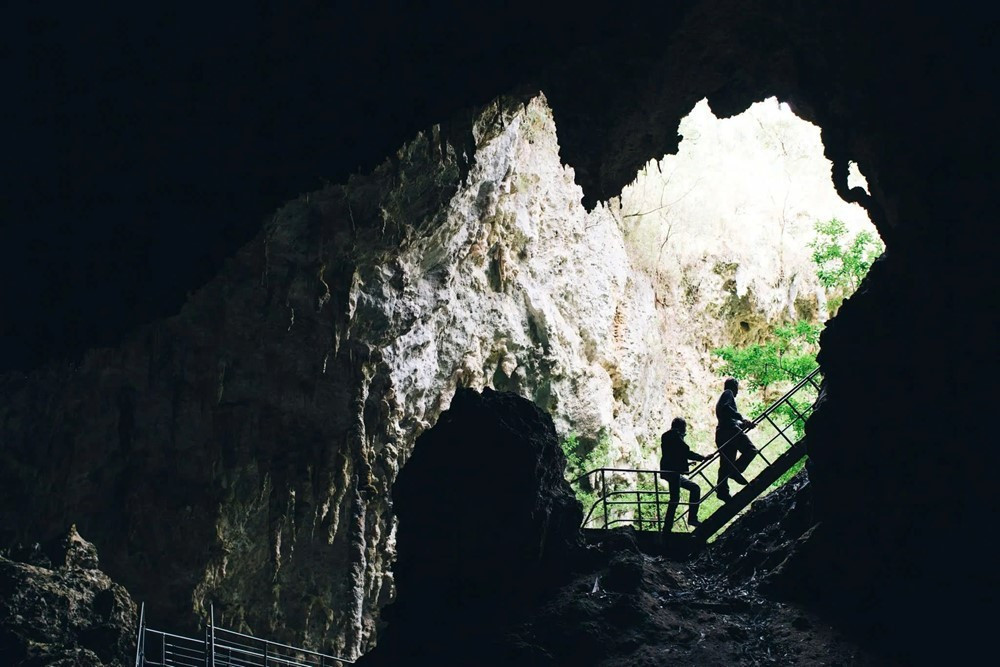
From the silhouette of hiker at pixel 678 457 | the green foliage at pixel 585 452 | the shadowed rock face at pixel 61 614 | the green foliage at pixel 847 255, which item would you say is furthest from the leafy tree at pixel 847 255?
the shadowed rock face at pixel 61 614

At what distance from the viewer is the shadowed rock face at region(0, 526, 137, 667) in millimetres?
9672

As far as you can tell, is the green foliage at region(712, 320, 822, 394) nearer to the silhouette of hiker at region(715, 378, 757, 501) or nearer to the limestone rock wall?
the limestone rock wall

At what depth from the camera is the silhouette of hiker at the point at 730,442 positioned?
1152cm

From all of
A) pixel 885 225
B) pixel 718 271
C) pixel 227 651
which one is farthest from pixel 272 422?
pixel 718 271

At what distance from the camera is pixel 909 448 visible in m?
8.16

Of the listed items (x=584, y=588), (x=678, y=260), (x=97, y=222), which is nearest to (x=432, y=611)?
(x=584, y=588)

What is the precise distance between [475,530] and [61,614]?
4673 mm

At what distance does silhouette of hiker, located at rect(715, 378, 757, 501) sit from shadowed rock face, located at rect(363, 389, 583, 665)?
9.21 ft

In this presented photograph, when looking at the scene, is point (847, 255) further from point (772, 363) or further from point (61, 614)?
point (61, 614)

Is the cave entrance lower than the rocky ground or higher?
higher

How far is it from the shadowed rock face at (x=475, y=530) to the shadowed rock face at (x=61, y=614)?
3469 mm

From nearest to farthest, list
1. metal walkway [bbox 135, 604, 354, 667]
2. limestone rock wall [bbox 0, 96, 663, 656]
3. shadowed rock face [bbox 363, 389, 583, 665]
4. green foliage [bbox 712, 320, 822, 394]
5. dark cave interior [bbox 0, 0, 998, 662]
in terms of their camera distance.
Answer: dark cave interior [bbox 0, 0, 998, 662] → shadowed rock face [bbox 363, 389, 583, 665] → metal walkway [bbox 135, 604, 354, 667] → limestone rock wall [bbox 0, 96, 663, 656] → green foliage [bbox 712, 320, 822, 394]

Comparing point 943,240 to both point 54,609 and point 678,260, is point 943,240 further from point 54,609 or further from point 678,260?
point 678,260

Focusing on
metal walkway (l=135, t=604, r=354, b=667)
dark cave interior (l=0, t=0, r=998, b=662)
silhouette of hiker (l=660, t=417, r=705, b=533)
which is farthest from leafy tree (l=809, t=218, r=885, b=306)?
metal walkway (l=135, t=604, r=354, b=667)
